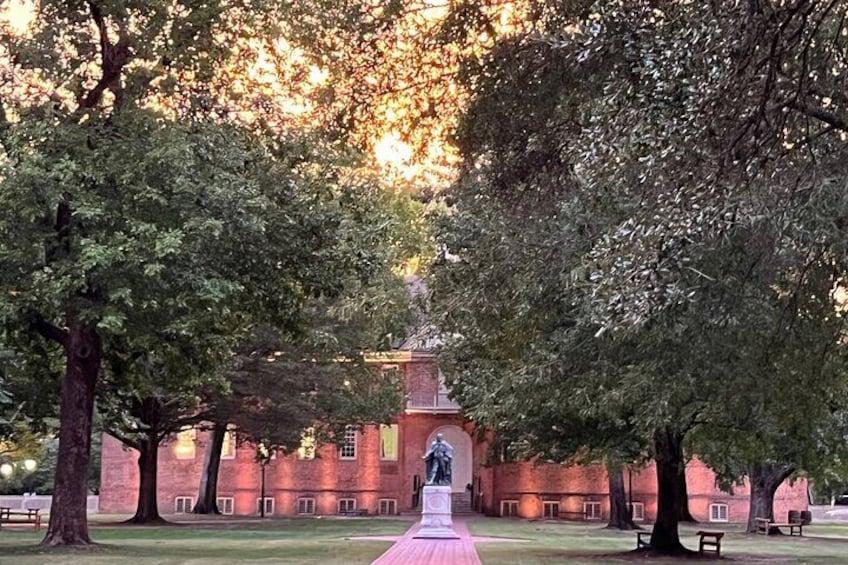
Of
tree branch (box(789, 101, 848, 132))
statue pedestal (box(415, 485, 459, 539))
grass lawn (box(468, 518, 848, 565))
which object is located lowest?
grass lawn (box(468, 518, 848, 565))

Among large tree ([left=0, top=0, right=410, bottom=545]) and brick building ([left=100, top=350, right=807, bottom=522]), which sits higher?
large tree ([left=0, top=0, right=410, bottom=545])

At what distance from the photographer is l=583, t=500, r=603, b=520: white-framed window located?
49.1 meters

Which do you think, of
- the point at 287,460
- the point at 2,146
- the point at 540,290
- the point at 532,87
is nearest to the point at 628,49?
the point at 532,87

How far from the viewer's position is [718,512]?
49156 millimetres

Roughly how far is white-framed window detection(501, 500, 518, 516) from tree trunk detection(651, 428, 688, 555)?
27055mm

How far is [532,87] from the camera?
11.3 metres

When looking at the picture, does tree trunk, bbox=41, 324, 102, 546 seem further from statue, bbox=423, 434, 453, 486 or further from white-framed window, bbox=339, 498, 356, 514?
white-framed window, bbox=339, 498, 356, 514

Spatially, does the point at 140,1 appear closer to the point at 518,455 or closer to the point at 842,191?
the point at 842,191

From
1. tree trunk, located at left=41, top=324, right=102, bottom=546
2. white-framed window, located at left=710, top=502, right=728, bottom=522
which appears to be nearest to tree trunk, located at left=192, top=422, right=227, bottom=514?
tree trunk, located at left=41, top=324, right=102, bottom=546

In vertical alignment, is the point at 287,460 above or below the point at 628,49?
below

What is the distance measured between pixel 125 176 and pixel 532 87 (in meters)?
7.97

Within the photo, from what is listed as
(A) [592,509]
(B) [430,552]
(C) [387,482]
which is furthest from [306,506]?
(B) [430,552]

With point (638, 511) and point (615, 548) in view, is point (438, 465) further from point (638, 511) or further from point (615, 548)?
point (638, 511)

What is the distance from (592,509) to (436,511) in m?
23.9
